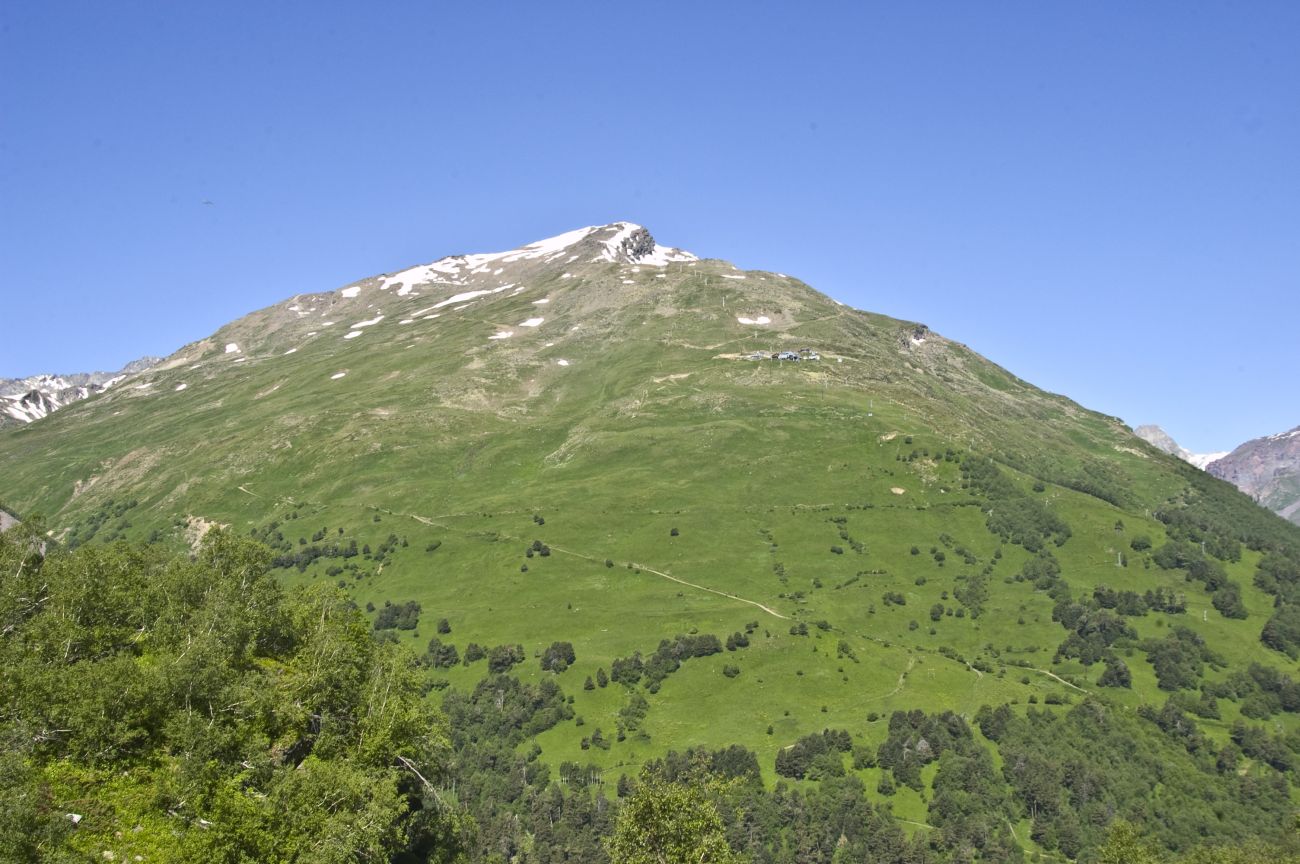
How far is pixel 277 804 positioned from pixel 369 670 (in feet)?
69.2

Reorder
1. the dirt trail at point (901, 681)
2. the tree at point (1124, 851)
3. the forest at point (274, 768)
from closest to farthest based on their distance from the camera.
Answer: the forest at point (274, 768), the tree at point (1124, 851), the dirt trail at point (901, 681)

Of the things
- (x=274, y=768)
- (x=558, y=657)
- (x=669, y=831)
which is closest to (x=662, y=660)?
(x=558, y=657)

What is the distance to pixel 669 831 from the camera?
5928 cm

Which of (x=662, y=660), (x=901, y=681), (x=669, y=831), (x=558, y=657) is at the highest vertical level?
(x=669, y=831)

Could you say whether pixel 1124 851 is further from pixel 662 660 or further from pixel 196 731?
pixel 662 660

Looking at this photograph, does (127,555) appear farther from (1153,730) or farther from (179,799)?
(1153,730)

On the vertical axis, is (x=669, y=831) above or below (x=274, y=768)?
below

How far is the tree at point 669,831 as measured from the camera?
59.3 m

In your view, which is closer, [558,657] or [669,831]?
[669,831]

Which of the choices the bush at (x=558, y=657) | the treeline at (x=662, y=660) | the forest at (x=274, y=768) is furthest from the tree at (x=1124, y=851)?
the bush at (x=558, y=657)

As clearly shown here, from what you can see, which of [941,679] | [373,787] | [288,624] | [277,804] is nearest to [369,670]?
[288,624]

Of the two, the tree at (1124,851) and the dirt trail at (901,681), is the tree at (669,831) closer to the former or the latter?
the tree at (1124,851)

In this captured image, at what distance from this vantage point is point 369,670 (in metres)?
68.9

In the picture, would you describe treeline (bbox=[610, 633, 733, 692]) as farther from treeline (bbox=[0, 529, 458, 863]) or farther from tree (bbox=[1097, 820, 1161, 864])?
treeline (bbox=[0, 529, 458, 863])
